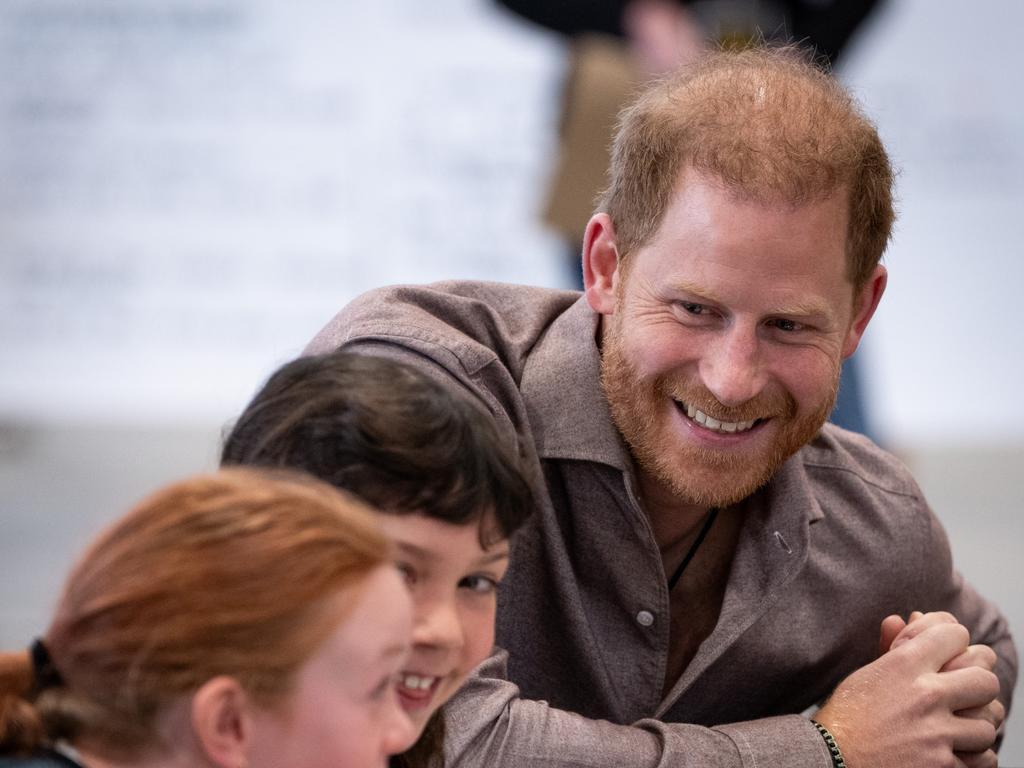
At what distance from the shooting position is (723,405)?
78.2 inches

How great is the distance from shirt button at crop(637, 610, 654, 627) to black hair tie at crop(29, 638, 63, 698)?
35.9 inches

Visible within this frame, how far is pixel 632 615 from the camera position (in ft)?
6.89

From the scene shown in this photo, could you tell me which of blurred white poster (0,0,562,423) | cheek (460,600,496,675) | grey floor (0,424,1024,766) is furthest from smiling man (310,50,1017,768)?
blurred white poster (0,0,562,423)

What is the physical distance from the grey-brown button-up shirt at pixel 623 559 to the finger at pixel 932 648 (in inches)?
6.0

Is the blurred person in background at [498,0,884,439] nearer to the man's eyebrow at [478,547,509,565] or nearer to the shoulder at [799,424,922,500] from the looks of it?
the shoulder at [799,424,922,500]

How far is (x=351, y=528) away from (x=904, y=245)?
4.75 m

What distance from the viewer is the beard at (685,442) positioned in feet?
6.67

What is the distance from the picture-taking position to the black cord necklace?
2203 millimetres

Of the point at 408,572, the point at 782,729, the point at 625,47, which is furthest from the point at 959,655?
the point at 625,47

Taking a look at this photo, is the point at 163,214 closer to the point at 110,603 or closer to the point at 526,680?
the point at 526,680

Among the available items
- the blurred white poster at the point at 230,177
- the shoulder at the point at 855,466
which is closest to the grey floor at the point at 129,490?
the blurred white poster at the point at 230,177

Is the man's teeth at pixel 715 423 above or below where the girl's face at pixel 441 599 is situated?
above

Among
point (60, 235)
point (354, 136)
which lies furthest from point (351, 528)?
point (60, 235)

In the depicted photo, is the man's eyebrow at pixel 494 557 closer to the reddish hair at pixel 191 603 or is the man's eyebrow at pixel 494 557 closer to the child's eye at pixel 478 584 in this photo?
the child's eye at pixel 478 584
